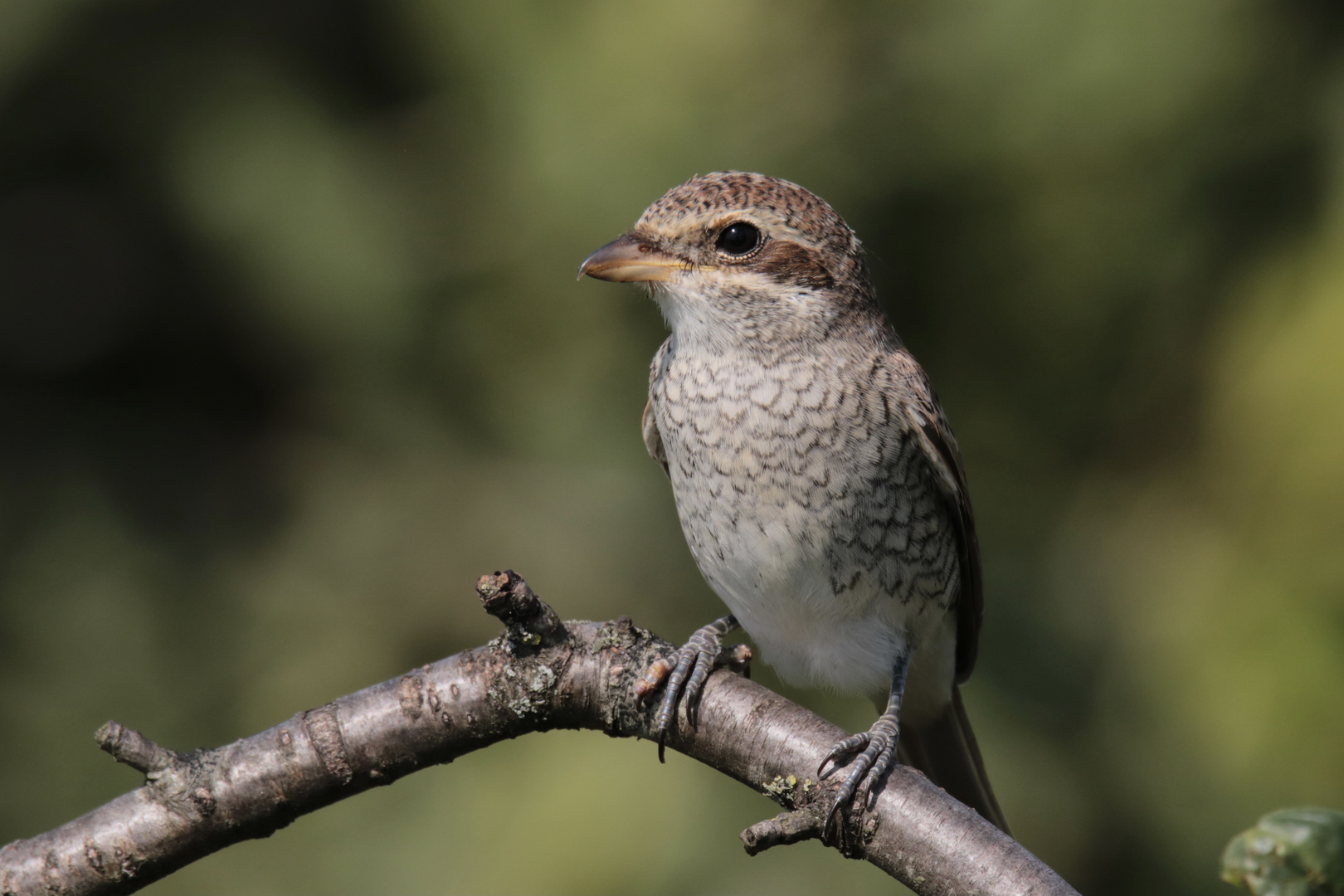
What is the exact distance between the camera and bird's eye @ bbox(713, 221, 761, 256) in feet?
8.64

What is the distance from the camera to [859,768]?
2082 millimetres

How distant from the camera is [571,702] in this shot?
2066mm

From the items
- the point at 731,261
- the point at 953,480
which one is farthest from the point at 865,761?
the point at 731,261

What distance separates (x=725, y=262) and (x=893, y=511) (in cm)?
71

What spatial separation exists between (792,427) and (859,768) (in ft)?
2.59

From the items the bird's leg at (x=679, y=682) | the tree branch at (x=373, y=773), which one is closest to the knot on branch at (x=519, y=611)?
the tree branch at (x=373, y=773)

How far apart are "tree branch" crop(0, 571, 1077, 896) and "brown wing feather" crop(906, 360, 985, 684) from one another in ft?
3.02

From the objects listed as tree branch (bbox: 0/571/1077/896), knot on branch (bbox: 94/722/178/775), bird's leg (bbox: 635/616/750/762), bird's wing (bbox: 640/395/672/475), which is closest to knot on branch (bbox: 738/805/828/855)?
tree branch (bbox: 0/571/1077/896)

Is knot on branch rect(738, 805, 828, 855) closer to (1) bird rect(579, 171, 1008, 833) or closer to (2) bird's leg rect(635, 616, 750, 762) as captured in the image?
(2) bird's leg rect(635, 616, 750, 762)

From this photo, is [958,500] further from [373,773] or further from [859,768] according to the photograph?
[373,773]

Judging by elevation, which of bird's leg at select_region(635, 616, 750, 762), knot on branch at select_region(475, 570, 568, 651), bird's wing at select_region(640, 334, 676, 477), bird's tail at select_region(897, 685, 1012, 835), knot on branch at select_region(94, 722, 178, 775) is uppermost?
bird's wing at select_region(640, 334, 676, 477)

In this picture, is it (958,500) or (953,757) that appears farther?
(953,757)

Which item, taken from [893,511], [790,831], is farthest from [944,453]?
[790,831]

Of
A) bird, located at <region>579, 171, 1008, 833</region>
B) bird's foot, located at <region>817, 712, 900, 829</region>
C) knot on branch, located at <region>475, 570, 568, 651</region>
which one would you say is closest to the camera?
knot on branch, located at <region>475, 570, 568, 651</region>
